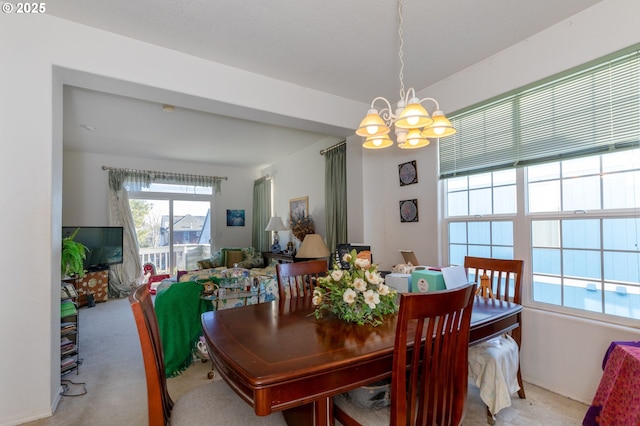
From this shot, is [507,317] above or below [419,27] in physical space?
below

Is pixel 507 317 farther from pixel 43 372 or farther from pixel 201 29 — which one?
pixel 43 372

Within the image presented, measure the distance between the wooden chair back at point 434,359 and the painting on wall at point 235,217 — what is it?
246 inches

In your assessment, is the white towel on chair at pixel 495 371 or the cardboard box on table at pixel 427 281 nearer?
the white towel on chair at pixel 495 371

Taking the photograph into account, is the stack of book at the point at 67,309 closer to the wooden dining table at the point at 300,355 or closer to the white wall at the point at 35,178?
the white wall at the point at 35,178

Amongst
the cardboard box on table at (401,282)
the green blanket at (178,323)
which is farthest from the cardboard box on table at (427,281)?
the green blanket at (178,323)

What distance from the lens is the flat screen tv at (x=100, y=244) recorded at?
4914 millimetres

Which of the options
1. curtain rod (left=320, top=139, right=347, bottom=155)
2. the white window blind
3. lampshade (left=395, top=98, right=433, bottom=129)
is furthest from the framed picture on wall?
lampshade (left=395, top=98, right=433, bottom=129)

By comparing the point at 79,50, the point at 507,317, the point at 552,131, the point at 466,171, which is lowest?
the point at 507,317

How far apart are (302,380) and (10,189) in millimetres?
2203

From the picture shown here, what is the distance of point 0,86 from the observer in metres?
1.89

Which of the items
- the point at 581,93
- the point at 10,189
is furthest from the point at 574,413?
the point at 10,189

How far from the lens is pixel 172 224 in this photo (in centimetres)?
638

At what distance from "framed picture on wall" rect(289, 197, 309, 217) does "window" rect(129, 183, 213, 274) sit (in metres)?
2.18

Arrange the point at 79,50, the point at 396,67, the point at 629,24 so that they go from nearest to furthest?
the point at 629,24, the point at 79,50, the point at 396,67
